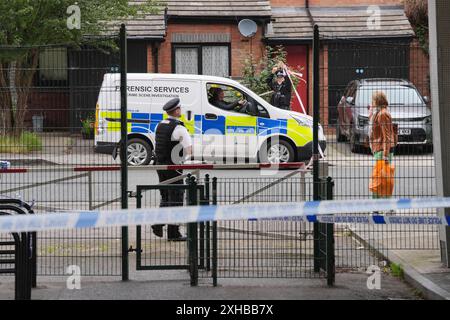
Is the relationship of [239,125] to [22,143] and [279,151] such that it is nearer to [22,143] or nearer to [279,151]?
[279,151]

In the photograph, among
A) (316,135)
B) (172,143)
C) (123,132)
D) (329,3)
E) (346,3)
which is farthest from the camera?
(329,3)

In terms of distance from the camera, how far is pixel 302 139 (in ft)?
65.5

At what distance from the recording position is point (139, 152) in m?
17.0

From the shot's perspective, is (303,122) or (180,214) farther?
(303,122)

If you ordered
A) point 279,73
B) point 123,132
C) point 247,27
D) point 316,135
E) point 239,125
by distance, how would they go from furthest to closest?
point 247,27 → point 279,73 → point 239,125 → point 316,135 → point 123,132

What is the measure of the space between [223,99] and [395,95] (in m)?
9.92

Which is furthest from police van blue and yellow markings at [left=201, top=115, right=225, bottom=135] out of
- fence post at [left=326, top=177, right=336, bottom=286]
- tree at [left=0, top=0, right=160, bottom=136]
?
fence post at [left=326, top=177, right=336, bottom=286]

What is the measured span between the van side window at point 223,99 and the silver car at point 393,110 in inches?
345

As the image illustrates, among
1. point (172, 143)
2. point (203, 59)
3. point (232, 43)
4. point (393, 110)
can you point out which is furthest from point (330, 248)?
point (232, 43)

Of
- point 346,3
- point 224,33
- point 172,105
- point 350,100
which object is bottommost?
point 350,100

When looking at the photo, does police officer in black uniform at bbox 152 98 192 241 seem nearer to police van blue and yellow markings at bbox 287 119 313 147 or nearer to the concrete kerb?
the concrete kerb

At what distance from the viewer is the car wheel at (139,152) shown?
1695 centimetres
